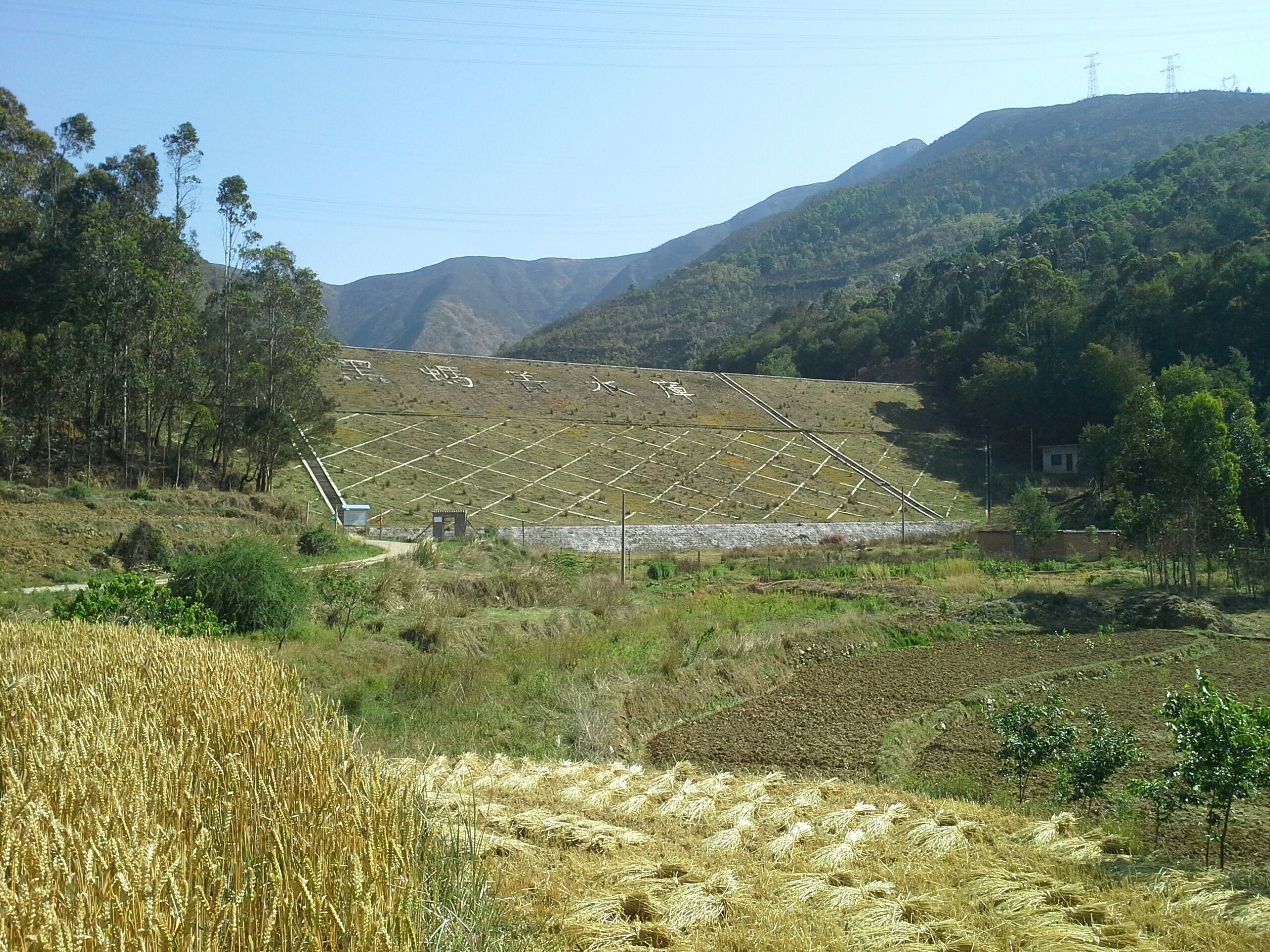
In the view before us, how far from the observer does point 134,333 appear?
1131 inches

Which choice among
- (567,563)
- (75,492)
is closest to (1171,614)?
(567,563)

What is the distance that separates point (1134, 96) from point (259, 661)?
238581 millimetres

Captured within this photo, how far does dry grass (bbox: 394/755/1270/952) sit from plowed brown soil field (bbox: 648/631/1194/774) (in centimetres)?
336

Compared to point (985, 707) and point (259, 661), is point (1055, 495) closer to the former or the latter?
point (985, 707)

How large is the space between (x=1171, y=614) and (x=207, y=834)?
21.6m

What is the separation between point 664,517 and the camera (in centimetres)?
4044

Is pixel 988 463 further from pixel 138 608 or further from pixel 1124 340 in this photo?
pixel 138 608

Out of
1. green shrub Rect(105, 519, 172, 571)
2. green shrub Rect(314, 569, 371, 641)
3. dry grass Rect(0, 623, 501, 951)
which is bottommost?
green shrub Rect(314, 569, 371, 641)

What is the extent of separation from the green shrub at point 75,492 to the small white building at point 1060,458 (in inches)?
1915

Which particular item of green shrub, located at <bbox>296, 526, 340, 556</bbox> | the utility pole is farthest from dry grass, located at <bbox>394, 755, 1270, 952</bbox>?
the utility pole

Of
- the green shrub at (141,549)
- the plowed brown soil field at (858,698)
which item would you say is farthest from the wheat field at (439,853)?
the green shrub at (141,549)

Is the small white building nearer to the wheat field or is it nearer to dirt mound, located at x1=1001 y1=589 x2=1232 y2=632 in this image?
dirt mound, located at x1=1001 y1=589 x2=1232 y2=632

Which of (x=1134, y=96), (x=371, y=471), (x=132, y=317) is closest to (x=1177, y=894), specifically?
(x=132, y=317)

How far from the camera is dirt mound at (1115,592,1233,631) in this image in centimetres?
1961
